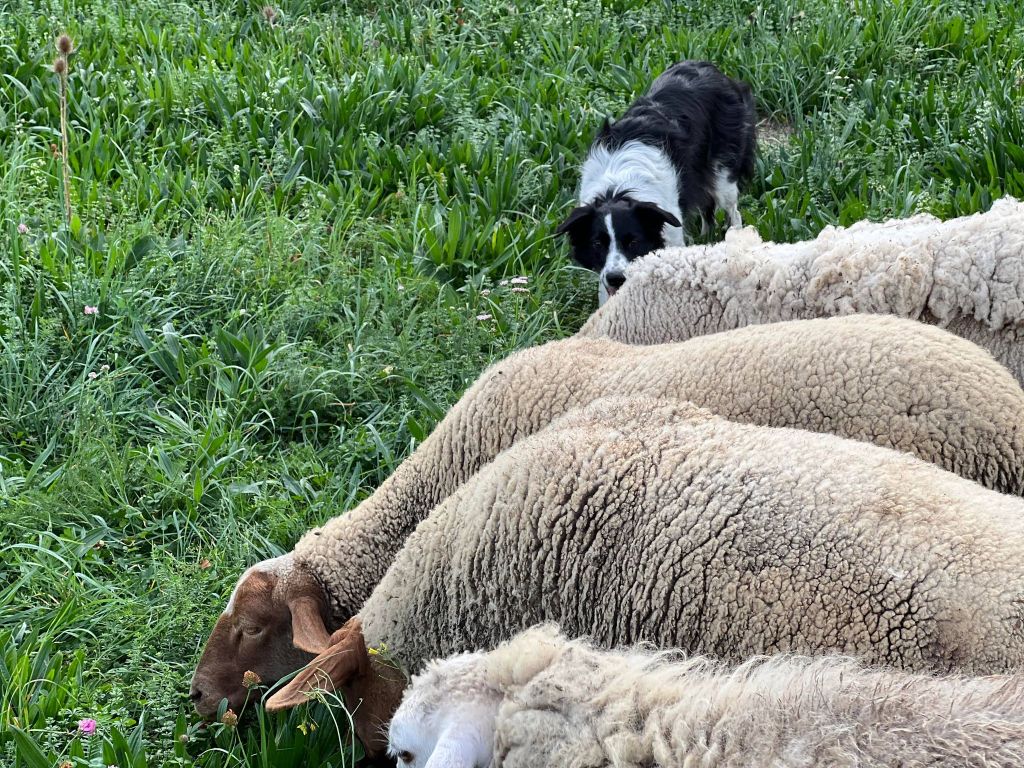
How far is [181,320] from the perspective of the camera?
492 cm

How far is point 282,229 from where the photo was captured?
5273 mm

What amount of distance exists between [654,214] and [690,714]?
387 centimetres

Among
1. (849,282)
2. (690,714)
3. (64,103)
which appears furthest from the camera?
(64,103)

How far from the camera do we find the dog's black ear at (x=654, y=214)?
5449 mm

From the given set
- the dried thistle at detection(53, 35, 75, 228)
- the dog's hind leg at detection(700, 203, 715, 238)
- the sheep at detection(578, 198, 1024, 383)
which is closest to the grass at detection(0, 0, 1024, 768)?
the dried thistle at detection(53, 35, 75, 228)

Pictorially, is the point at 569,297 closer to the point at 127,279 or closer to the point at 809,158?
the point at 809,158

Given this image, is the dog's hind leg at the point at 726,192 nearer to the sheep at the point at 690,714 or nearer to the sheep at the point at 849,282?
the sheep at the point at 849,282

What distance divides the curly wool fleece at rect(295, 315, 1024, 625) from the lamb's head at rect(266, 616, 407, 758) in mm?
432

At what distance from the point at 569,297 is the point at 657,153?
99cm

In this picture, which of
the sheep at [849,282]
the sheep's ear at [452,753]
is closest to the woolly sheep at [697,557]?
the sheep's ear at [452,753]

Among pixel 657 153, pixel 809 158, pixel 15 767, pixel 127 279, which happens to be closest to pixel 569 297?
pixel 657 153

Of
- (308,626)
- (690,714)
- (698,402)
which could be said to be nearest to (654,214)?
(698,402)

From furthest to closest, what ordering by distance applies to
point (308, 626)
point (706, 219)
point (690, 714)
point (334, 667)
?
point (706, 219), point (308, 626), point (334, 667), point (690, 714)

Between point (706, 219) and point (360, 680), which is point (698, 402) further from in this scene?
point (706, 219)
